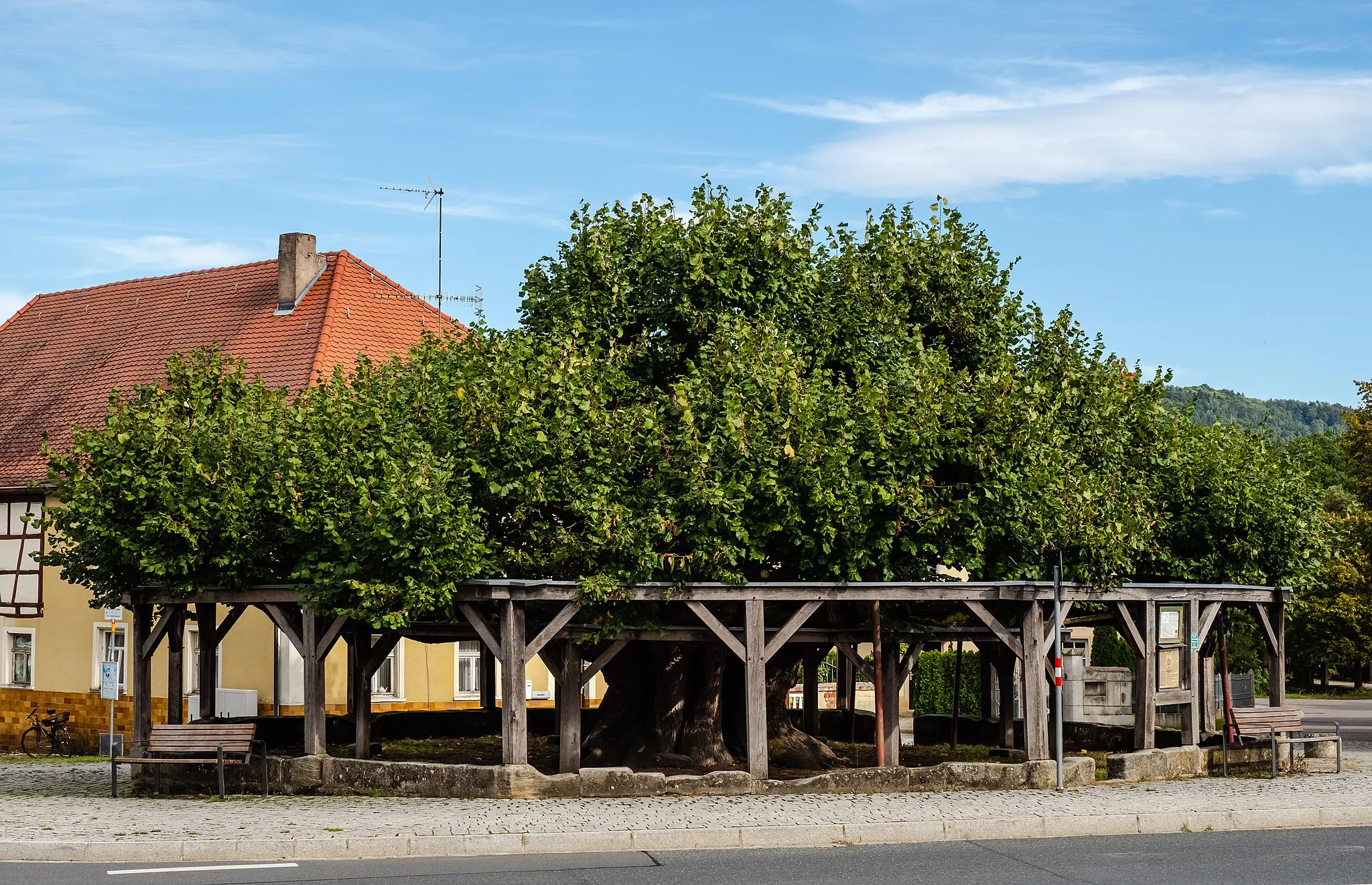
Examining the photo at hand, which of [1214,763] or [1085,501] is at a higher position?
[1085,501]

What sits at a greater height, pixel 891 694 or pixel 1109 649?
pixel 891 694

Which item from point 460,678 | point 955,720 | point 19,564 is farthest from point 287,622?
point 19,564

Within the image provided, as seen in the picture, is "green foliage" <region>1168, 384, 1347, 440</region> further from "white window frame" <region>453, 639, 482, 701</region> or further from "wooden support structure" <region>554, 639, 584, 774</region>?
"wooden support structure" <region>554, 639, 584, 774</region>

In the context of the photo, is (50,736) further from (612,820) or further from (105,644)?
(612,820)

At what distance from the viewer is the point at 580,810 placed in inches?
622

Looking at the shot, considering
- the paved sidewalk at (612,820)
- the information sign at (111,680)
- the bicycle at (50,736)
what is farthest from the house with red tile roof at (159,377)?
the paved sidewalk at (612,820)

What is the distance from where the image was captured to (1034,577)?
61.3 feet

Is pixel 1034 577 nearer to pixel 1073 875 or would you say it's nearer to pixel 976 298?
pixel 976 298

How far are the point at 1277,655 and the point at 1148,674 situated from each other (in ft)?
12.7

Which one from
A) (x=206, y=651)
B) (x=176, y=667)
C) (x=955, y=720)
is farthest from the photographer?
(x=955, y=720)

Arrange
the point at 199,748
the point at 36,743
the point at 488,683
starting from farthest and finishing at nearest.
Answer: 1. the point at 36,743
2. the point at 488,683
3. the point at 199,748

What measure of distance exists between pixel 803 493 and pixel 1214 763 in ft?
20.9

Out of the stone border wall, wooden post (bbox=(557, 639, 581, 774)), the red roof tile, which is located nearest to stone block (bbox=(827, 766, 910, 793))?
the stone border wall

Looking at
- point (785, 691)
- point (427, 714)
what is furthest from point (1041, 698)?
point (427, 714)
